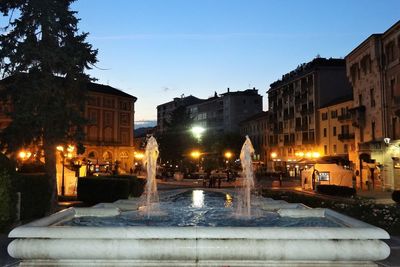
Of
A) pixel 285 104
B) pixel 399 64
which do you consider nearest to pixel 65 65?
pixel 399 64

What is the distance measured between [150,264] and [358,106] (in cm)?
4512

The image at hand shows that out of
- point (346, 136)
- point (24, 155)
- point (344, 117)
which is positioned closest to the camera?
point (24, 155)

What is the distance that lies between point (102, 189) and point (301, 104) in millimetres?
57889

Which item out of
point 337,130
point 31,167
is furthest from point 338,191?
point 337,130

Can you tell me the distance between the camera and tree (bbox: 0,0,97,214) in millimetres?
21672

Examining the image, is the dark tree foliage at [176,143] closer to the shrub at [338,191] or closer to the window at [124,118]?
the window at [124,118]

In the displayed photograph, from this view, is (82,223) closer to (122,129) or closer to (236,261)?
(236,261)

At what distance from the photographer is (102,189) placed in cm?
2206

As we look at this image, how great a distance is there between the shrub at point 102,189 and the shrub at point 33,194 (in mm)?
5743

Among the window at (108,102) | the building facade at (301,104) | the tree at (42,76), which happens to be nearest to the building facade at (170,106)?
the window at (108,102)

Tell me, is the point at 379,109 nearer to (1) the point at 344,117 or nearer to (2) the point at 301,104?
(1) the point at 344,117

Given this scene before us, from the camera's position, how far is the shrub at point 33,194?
1420cm

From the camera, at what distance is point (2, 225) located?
1169cm

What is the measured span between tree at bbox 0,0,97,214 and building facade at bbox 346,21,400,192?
2697 centimetres
